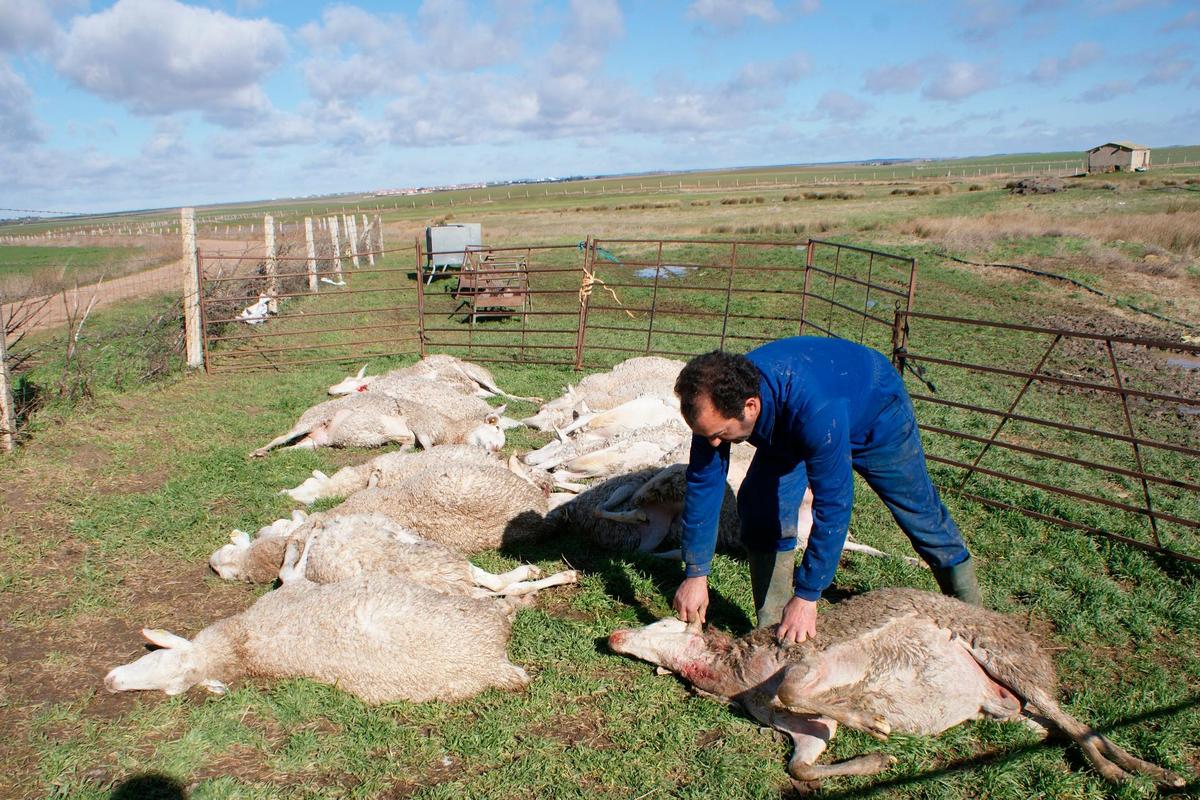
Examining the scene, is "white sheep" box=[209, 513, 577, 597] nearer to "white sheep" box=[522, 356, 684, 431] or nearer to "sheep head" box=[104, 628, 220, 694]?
"sheep head" box=[104, 628, 220, 694]

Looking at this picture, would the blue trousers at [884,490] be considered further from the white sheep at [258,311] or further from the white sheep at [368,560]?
the white sheep at [258,311]

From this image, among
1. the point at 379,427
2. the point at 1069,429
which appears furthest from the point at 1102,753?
the point at 379,427

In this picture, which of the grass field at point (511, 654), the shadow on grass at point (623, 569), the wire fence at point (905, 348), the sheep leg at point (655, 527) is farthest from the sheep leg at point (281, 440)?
the sheep leg at point (655, 527)

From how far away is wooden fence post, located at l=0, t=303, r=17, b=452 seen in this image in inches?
291

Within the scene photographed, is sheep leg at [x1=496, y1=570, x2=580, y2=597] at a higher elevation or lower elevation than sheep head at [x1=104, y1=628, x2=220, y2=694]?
higher

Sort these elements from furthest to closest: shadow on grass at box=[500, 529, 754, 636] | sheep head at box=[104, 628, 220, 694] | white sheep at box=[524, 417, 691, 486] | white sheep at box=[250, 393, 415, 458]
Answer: white sheep at box=[250, 393, 415, 458] < white sheep at box=[524, 417, 691, 486] < shadow on grass at box=[500, 529, 754, 636] < sheep head at box=[104, 628, 220, 694]

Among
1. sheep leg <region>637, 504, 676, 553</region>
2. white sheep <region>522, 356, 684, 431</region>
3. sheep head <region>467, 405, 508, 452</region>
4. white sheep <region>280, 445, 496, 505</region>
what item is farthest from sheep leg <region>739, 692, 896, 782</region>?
white sheep <region>522, 356, 684, 431</region>

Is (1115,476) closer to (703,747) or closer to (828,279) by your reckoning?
(703,747)

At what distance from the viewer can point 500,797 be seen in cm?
329

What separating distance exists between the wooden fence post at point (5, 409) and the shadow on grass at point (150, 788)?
17.8ft

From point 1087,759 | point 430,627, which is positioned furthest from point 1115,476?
point 430,627

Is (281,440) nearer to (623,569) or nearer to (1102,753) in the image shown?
(623,569)

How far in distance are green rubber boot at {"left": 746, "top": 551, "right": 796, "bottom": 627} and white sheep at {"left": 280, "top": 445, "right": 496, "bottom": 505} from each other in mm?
2614

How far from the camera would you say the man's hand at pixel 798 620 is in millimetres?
3355
